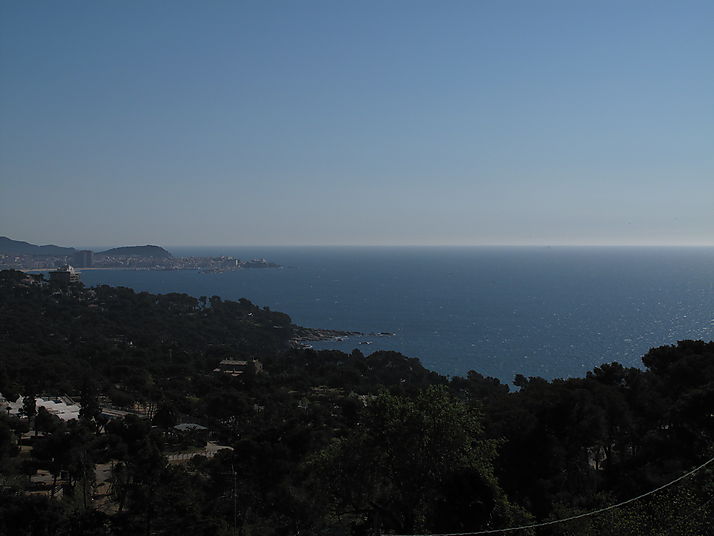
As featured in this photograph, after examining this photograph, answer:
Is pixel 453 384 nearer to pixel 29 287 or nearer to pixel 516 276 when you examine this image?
pixel 29 287

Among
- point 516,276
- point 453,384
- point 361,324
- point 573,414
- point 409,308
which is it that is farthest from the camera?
point 516,276

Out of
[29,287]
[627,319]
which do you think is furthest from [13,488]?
[627,319]

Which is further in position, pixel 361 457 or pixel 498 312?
pixel 498 312

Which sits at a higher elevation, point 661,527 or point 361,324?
point 661,527

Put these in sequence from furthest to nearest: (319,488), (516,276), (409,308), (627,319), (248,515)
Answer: (516,276), (409,308), (627,319), (248,515), (319,488)

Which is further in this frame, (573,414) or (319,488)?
(573,414)

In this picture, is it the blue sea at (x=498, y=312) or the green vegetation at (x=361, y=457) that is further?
the blue sea at (x=498, y=312)

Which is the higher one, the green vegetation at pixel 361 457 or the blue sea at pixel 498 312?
the green vegetation at pixel 361 457

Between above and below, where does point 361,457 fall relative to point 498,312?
above
